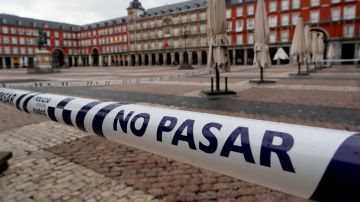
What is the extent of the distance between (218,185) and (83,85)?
1253 cm

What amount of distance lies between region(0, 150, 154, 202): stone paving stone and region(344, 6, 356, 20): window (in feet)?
166

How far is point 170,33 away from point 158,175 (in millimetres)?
69146

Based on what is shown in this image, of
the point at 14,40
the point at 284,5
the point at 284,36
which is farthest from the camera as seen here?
the point at 14,40

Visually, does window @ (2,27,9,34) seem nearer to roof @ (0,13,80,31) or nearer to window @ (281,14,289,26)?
roof @ (0,13,80,31)

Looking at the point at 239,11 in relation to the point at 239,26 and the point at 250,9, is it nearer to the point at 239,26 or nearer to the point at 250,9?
the point at 250,9

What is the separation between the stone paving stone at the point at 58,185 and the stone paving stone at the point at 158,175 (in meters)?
0.14

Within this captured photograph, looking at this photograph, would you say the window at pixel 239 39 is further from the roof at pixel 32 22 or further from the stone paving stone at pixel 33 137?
the roof at pixel 32 22

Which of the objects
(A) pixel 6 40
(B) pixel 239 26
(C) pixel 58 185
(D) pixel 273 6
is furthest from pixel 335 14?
(A) pixel 6 40

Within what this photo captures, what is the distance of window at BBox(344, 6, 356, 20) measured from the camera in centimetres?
4225

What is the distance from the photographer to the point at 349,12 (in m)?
42.5

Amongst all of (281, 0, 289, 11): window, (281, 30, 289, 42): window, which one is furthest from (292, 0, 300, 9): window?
(281, 30, 289, 42): window

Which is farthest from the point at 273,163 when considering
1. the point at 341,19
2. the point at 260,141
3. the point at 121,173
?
the point at 341,19

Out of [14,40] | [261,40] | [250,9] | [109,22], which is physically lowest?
[261,40]

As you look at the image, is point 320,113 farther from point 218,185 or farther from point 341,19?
point 341,19
